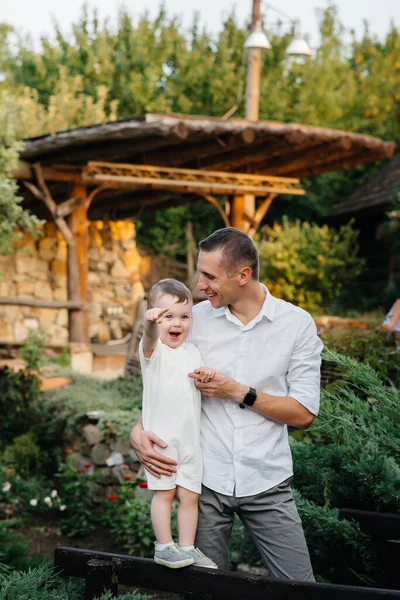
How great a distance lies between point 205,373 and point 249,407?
26cm

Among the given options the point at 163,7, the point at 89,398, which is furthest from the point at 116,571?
the point at 163,7

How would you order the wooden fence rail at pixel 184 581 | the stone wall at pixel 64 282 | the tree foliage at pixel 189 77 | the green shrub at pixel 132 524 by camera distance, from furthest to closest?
the tree foliage at pixel 189 77 → the stone wall at pixel 64 282 → the green shrub at pixel 132 524 → the wooden fence rail at pixel 184 581

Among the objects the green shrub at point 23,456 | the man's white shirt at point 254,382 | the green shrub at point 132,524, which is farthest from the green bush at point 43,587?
the green shrub at point 23,456

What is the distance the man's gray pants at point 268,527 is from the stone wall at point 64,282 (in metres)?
9.49

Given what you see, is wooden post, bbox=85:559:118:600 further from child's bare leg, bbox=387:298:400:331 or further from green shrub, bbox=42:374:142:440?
green shrub, bbox=42:374:142:440

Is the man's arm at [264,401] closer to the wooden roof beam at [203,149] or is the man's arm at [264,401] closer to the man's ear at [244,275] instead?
the man's ear at [244,275]

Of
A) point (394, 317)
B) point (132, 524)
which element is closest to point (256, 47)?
point (394, 317)

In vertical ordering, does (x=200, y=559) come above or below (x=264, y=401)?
below

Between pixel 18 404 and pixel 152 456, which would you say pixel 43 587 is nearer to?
pixel 152 456

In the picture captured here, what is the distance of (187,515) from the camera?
279 cm

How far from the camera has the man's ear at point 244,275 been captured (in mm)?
2818

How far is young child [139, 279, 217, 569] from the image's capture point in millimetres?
2783

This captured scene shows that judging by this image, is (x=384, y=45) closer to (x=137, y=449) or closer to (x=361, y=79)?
(x=361, y=79)

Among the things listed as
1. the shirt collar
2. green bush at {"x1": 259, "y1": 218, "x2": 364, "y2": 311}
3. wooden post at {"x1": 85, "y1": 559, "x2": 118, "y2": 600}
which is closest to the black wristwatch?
the shirt collar
